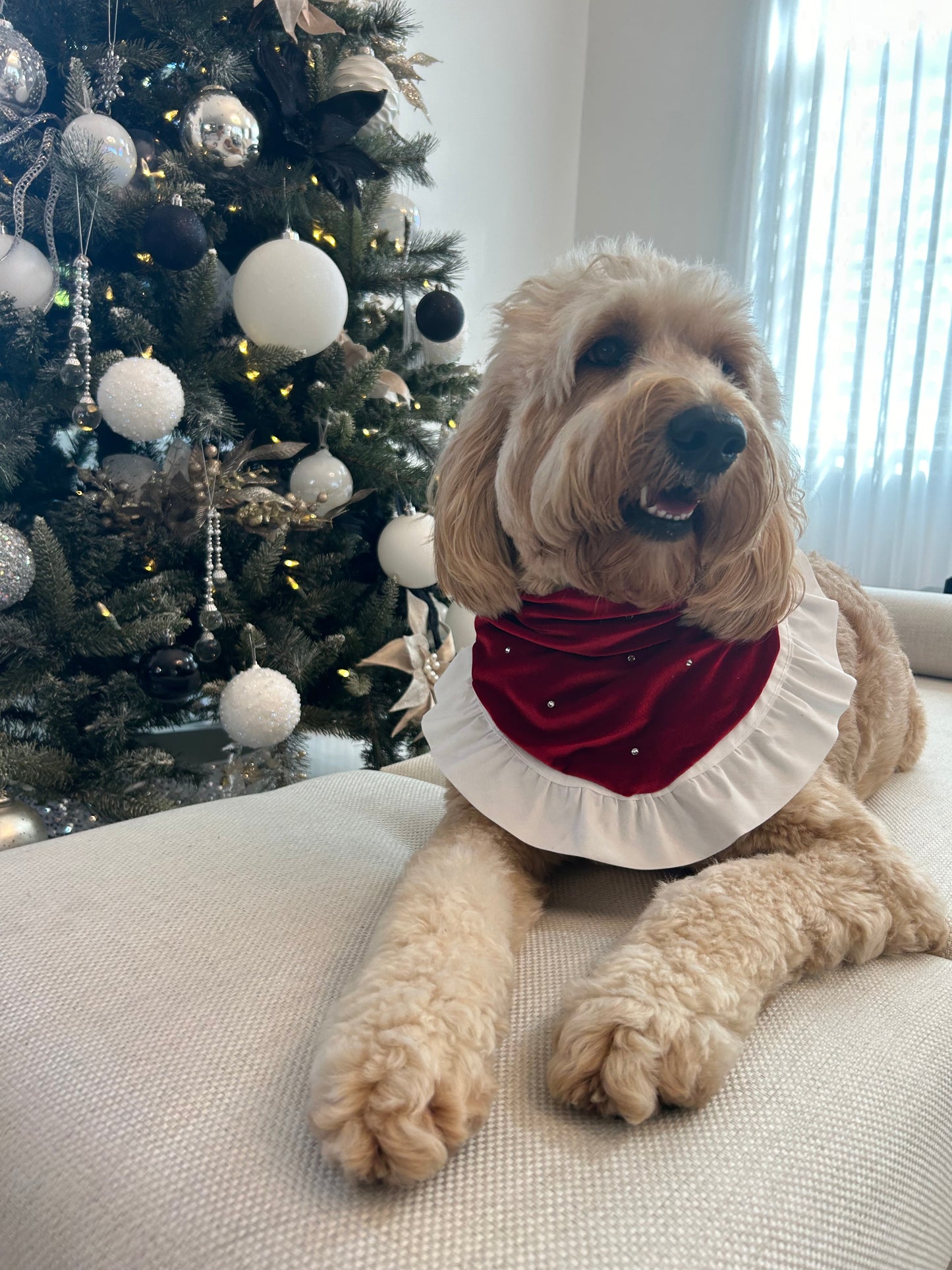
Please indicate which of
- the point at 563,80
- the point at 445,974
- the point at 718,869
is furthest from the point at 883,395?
the point at 445,974

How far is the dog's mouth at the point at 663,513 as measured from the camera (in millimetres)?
1183

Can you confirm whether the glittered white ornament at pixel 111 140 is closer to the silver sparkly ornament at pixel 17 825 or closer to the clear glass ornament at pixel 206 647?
the clear glass ornament at pixel 206 647

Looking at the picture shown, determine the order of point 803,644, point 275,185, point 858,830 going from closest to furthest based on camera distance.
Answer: point 858,830, point 803,644, point 275,185

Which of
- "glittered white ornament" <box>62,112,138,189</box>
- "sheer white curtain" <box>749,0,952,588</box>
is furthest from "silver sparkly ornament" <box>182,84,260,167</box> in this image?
"sheer white curtain" <box>749,0,952,588</box>

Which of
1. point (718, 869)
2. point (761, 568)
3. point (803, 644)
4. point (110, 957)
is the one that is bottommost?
point (110, 957)

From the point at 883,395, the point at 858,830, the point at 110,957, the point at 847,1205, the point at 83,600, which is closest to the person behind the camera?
the point at 847,1205

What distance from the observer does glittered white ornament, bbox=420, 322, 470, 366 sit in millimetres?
2789

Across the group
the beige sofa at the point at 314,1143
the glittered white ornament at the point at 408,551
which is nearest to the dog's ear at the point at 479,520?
the beige sofa at the point at 314,1143

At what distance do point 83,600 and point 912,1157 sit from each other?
1917mm

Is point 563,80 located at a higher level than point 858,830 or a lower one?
higher

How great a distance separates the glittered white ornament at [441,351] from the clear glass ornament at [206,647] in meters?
1.19

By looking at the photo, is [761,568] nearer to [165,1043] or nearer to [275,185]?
[165,1043]

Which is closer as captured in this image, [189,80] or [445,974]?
[445,974]

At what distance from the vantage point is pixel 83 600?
2.05 meters
